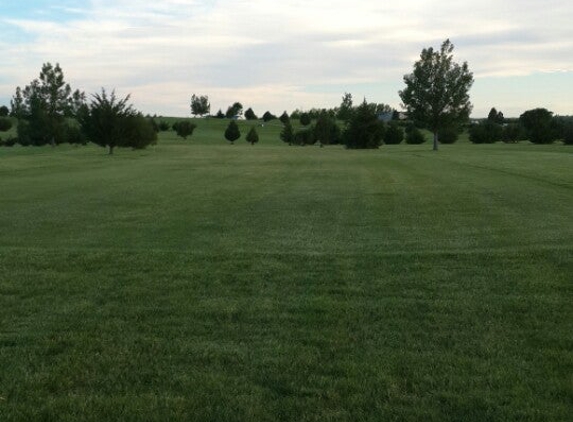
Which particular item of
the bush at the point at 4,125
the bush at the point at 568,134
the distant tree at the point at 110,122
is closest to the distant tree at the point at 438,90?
the bush at the point at 568,134

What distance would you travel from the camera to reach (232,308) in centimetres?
727

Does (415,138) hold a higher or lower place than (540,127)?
lower

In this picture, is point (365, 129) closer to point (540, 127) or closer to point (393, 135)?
point (393, 135)

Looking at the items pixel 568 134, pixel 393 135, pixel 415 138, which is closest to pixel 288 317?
pixel 568 134

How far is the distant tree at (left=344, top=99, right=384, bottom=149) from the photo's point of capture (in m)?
73.5

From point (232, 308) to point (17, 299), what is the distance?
8.29ft

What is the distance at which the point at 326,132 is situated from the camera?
92375mm

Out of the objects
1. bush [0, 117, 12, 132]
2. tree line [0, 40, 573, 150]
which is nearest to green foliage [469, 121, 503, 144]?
tree line [0, 40, 573, 150]

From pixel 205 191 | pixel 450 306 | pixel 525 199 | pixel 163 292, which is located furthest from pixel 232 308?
pixel 205 191

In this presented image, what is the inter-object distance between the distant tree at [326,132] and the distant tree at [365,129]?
1596 centimetres

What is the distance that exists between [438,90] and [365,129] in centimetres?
950

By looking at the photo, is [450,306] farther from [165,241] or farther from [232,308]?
[165,241]

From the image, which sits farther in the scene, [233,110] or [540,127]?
[233,110]

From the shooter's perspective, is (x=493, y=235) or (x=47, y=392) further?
(x=493, y=235)
